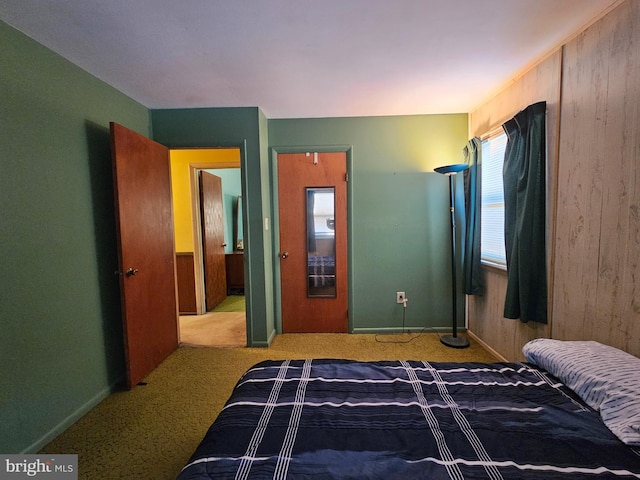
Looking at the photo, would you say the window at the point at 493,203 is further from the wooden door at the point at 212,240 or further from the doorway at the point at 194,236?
the wooden door at the point at 212,240

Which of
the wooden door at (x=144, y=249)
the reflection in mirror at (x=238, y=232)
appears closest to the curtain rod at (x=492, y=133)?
the wooden door at (x=144, y=249)

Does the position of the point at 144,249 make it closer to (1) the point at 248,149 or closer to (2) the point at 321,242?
(1) the point at 248,149

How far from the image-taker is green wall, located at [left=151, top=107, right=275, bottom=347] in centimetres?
265

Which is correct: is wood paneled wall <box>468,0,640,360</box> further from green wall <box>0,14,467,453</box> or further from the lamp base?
green wall <box>0,14,467,453</box>

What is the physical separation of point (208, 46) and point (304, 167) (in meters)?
1.45

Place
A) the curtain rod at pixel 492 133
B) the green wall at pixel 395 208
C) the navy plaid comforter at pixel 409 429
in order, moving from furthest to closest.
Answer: the green wall at pixel 395 208
the curtain rod at pixel 492 133
the navy plaid comforter at pixel 409 429

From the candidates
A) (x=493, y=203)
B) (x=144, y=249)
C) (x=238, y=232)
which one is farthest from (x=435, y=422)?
(x=238, y=232)

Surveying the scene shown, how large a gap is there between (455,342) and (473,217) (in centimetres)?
126

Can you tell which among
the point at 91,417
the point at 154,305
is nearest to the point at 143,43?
the point at 154,305

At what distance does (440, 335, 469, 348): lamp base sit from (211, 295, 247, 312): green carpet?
270 centimetres

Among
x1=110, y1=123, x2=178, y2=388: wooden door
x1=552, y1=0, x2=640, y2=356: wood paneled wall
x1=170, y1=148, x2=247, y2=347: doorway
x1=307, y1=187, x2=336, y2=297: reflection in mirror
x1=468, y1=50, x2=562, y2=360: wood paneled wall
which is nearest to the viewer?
x1=552, y1=0, x2=640, y2=356: wood paneled wall

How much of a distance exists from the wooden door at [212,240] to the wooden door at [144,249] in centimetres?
110

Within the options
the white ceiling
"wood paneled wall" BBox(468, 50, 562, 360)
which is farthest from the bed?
the white ceiling

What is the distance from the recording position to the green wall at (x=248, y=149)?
2.65 metres
